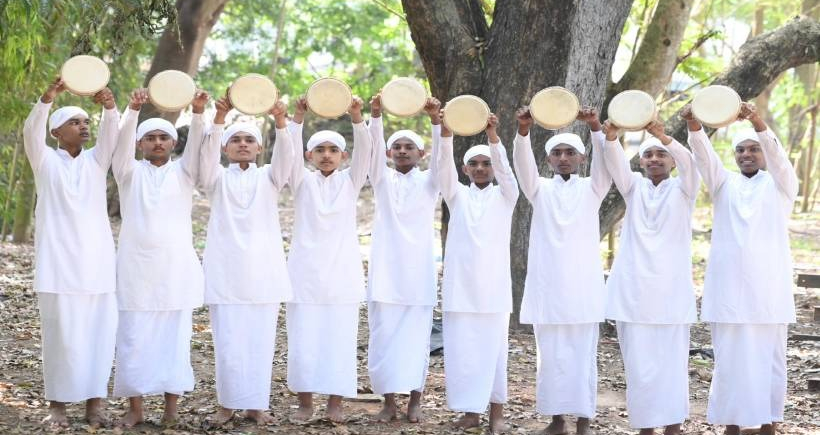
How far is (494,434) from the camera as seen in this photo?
618 centimetres

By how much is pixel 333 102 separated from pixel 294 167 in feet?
1.53

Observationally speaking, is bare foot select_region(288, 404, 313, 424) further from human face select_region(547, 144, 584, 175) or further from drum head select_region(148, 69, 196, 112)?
human face select_region(547, 144, 584, 175)

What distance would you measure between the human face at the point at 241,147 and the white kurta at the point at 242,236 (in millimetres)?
81

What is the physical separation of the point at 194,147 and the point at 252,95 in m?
0.46

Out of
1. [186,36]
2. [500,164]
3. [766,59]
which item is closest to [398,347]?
[500,164]

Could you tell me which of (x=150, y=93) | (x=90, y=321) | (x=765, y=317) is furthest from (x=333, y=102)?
(x=765, y=317)

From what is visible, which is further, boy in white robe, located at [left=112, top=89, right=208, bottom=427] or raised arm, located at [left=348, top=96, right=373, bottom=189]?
raised arm, located at [left=348, top=96, right=373, bottom=189]

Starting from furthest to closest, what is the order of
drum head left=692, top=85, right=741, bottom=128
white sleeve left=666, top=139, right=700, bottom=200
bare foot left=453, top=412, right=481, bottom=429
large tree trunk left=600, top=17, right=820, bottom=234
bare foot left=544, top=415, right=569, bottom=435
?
large tree trunk left=600, top=17, right=820, bottom=234
bare foot left=453, top=412, right=481, bottom=429
bare foot left=544, top=415, right=569, bottom=435
white sleeve left=666, top=139, right=700, bottom=200
drum head left=692, top=85, right=741, bottom=128

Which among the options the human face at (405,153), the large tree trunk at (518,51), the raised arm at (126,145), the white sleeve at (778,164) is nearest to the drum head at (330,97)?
the human face at (405,153)

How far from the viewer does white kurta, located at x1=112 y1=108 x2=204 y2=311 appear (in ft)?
19.2

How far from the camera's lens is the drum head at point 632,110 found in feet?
19.1

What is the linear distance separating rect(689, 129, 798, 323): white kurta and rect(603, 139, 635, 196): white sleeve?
0.38 metres

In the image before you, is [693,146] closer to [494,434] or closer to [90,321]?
[494,434]

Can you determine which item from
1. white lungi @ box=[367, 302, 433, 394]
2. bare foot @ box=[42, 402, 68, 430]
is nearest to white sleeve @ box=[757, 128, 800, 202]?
white lungi @ box=[367, 302, 433, 394]
